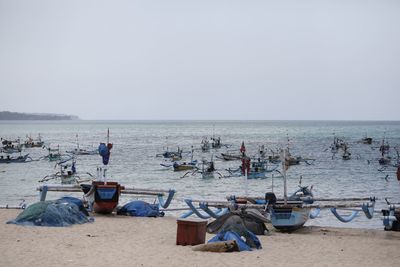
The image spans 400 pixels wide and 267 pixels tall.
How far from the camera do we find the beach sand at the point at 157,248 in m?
12.6

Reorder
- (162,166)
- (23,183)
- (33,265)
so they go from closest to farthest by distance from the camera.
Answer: (33,265)
(23,183)
(162,166)

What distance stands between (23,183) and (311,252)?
32.0m

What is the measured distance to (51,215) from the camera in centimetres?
1714

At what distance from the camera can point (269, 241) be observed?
16.1m

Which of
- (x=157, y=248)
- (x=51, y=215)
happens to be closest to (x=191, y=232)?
(x=157, y=248)

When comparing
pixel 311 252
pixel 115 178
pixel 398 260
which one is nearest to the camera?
pixel 398 260

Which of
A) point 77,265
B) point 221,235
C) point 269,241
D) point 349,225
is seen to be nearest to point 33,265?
point 77,265

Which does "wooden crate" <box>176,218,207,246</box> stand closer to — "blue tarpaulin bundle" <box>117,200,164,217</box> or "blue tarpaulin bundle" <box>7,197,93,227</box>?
"blue tarpaulin bundle" <box>7,197,93,227</box>

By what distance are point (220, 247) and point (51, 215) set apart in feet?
21.0

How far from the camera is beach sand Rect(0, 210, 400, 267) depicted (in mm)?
12641

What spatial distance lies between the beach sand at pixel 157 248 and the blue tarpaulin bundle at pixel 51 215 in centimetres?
43

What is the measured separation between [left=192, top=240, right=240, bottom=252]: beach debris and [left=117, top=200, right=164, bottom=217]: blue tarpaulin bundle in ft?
23.1

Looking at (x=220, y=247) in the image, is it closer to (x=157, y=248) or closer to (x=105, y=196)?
(x=157, y=248)

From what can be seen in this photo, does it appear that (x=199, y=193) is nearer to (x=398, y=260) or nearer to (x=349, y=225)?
(x=349, y=225)
